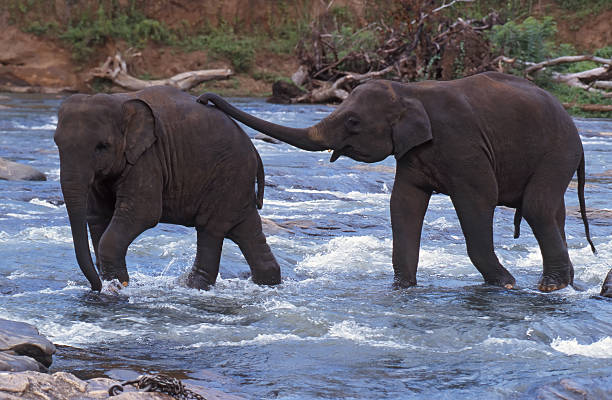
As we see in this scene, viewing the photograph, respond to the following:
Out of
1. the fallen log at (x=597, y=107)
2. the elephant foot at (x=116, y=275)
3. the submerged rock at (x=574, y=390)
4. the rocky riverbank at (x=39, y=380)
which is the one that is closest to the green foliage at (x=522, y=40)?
the fallen log at (x=597, y=107)

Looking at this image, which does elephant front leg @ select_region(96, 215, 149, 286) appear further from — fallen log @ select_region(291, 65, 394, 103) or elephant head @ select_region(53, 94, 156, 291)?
fallen log @ select_region(291, 65, 394, 103)

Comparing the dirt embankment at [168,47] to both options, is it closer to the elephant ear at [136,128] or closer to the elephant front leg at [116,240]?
the elephant ear at [136,128]

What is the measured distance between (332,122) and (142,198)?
5.36 feet

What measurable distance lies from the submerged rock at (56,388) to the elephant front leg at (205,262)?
345 cm

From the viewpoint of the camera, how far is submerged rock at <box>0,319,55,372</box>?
5289mm

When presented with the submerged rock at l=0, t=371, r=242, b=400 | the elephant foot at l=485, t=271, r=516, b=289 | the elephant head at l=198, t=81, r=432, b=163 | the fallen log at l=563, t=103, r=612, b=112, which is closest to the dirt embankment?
the fallen log at l=563, t=103, r=612, b=112

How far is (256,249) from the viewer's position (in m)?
8.65

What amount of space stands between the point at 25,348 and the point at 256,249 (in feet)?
10.8

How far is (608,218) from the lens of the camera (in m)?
12.9

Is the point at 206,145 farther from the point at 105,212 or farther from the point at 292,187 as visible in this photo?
the point at 292,187

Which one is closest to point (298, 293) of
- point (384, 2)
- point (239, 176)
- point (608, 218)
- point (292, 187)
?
point (239, 176)

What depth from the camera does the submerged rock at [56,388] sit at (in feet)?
14.8

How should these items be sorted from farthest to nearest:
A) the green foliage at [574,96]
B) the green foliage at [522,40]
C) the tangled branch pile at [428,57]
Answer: the green foliage at [522,40] → the tangled branch pile at [428,57] → the green foliage at [574,96]

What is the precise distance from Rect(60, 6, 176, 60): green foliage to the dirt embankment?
→ 34 cm
